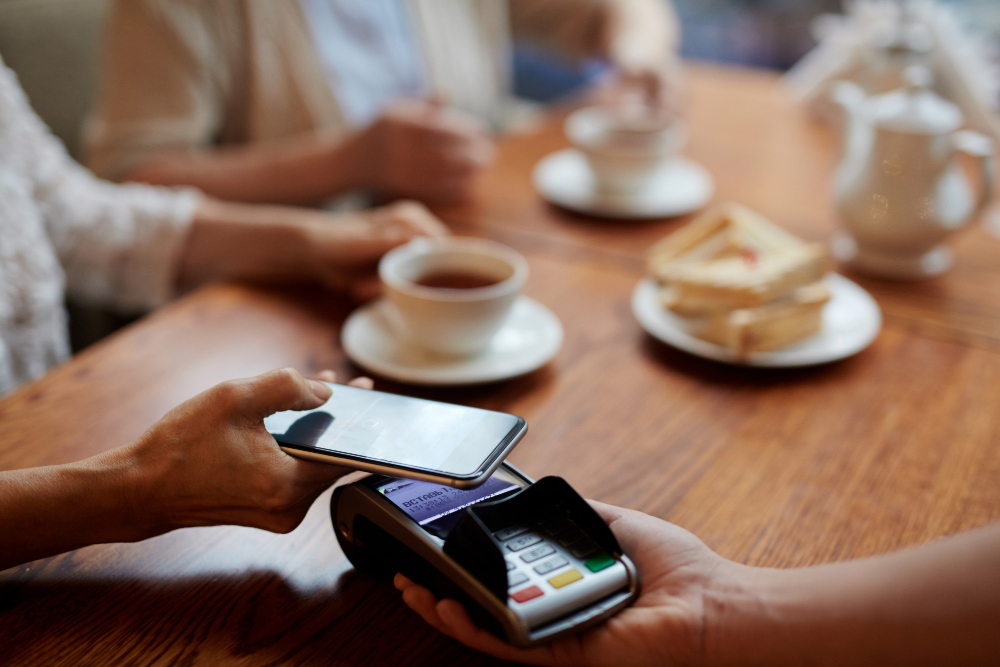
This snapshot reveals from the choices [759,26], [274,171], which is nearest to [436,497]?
[274,171]

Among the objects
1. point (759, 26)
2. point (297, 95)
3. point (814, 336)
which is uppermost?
point (297, 95)

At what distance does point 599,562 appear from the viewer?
461mm

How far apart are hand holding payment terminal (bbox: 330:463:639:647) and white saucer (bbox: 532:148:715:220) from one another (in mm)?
719

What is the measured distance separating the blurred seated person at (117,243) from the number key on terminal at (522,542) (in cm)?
53

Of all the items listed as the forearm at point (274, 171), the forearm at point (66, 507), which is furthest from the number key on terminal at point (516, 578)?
the forearm at point (274, 171)

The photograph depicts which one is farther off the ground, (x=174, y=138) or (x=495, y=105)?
(x=174, y=138)

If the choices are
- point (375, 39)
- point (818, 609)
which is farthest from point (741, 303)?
point (375, 39)

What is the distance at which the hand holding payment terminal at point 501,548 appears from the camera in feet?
1.40

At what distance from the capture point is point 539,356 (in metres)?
0.77

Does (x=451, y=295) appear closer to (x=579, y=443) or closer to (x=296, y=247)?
(x=579, y=443)

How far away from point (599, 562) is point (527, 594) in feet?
0.18

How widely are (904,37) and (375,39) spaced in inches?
40.6

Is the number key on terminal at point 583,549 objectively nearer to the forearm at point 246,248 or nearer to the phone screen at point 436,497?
the phone screen at point 436,497

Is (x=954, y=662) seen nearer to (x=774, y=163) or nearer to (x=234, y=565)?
(x=234, y=565)
